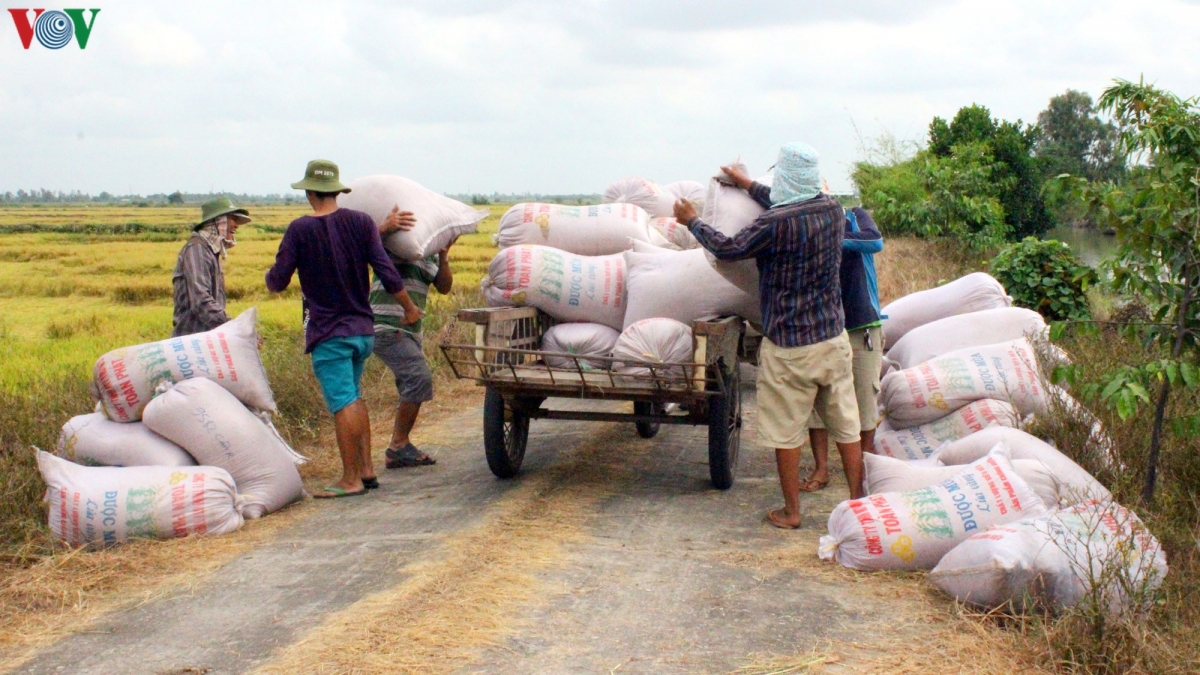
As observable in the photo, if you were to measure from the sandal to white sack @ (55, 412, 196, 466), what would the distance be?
52.6 inches

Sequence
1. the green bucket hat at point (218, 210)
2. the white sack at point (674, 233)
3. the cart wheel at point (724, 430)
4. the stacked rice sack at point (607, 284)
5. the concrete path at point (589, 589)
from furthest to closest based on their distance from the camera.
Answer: the white sack at point (674, 233), the green bucket hat at point (218, 210), the cart wheel at point (724, 430), the stacked rice sack at point (607, 284), the concrete path at point (589, 589)

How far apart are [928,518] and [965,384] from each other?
1.63 meters

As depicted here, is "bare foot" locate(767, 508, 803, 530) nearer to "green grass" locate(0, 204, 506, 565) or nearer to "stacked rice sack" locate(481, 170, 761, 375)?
"stacked rice sack" locate(481, 170, 761, 375)

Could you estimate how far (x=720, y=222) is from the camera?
503cm

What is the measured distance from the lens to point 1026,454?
4.75m

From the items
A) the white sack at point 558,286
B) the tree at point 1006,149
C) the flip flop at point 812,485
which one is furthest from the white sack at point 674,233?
the tree at point 1006,149

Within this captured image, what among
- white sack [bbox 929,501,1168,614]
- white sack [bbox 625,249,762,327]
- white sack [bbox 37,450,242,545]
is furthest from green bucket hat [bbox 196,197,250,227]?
white sack [bbox 929,501,1168,614]

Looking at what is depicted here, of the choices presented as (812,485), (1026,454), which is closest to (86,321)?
(812,485)

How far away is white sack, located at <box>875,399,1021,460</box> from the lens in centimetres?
551

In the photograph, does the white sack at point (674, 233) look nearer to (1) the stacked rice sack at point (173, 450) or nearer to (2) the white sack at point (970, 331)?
(2) the white sack at point (970, 331)

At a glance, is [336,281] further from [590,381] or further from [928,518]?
[928,518]

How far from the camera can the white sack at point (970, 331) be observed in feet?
20.9

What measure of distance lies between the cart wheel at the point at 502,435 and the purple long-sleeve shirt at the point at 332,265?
2.50ft

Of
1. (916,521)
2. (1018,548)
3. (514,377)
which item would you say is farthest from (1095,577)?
(514,377)
